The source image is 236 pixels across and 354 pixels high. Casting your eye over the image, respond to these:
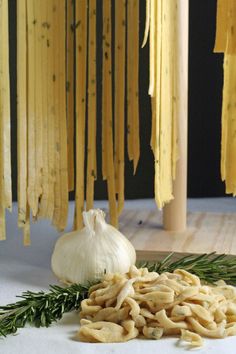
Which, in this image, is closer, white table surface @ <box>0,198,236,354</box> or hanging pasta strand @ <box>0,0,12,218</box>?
white table surface @ <box>0,198,236,354</box>

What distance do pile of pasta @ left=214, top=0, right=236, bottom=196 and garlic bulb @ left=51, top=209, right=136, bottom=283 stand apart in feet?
0.69

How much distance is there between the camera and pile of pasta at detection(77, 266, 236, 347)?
101cm

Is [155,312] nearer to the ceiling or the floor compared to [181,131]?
nearer to the floor

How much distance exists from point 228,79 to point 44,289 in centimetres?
41

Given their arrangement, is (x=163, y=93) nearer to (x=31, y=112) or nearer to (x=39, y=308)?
(x=31, y=112)

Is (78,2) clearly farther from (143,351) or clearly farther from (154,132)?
(143,351)

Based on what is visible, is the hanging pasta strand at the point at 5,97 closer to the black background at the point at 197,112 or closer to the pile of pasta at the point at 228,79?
the pile of pasta at the point at 228,79

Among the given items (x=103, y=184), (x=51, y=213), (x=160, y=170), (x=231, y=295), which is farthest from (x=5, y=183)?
(x=103, y=184)

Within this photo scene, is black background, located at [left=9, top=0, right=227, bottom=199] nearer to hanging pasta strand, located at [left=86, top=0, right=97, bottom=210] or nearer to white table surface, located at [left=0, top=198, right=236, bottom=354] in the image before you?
white table surface, located at [left=0, top=198, right=236, bottom=354]

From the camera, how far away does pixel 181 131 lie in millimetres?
1412

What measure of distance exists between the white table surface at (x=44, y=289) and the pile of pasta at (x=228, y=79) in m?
0.31

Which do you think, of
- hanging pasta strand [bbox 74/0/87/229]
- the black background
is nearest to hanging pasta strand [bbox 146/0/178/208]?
hanging pasta strand [bbox 74/0/87/229]

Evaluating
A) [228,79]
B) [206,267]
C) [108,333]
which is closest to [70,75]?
[228,79]

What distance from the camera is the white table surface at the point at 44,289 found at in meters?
0.99
